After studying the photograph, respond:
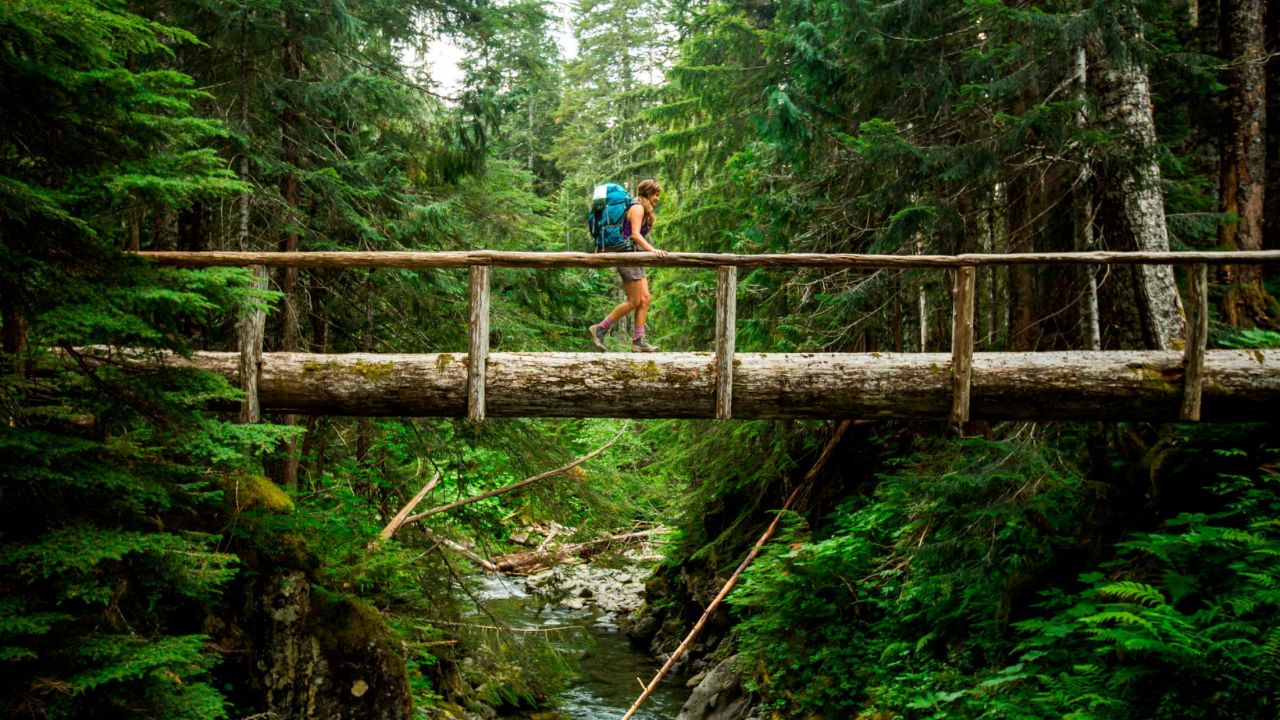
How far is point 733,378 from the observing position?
6.29m

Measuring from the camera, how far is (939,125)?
824 cm

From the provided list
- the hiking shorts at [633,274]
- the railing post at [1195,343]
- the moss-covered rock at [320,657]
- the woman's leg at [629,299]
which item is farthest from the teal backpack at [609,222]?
the railing post at [1195,343]

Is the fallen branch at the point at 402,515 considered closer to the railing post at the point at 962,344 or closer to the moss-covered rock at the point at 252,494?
the moss-covered rock at the point at 252,494

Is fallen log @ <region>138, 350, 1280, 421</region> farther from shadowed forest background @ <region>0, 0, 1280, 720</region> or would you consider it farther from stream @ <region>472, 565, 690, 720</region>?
stream @ <region>472, 565, 690, 720</region>

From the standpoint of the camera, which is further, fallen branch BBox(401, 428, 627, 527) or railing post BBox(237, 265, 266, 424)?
fallen branch BBox(401, 428, 627, 527)

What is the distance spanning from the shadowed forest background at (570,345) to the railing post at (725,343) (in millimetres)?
2084

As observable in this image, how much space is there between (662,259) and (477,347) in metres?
1.59

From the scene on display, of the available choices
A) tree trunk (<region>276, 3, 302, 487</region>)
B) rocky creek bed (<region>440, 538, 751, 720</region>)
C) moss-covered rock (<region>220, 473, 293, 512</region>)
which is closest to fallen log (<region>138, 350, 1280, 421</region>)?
moss-covered rock (<region>220, 473, 293, 512</region>)

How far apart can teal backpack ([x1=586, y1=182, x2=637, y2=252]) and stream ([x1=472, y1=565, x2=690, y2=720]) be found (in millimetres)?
4491

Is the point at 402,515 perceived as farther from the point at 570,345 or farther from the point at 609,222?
the point at 609,222

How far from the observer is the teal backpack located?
23.8ft

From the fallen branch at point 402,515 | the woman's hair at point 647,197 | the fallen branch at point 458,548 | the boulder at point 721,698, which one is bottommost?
the boulder at point 721,698

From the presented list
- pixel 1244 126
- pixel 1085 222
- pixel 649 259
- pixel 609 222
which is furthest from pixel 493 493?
pixel 1244 126

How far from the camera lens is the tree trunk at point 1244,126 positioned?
339 inches
